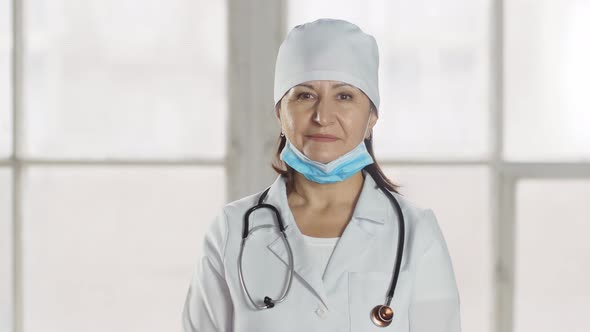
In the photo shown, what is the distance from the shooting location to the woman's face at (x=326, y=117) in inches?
48.1

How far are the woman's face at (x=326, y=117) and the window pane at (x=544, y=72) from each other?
0.81 m

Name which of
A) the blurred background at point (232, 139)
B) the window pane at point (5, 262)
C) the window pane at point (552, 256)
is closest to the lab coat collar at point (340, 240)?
the blurred background at point (232, 139)

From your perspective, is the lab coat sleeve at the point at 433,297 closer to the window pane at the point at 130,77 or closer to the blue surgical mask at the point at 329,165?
the blue surgical mask at the point at 329,165

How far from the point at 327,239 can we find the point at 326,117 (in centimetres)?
21

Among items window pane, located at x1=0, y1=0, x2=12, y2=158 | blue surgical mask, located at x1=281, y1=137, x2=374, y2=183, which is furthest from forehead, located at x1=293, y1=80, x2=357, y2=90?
window pane, located at x1=0, y1=0, x2=12, y2=158

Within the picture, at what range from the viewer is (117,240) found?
1.99m

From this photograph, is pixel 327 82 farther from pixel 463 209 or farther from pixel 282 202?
pixel 463 209

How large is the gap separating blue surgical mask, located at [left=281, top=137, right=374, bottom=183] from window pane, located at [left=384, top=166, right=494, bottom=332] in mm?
655

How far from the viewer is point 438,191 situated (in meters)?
1.93

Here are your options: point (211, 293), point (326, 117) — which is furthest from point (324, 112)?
point (211, 293)

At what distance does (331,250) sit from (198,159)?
2.61 feet

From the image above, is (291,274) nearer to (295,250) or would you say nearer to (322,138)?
(295,250)

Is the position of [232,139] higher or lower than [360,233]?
higher

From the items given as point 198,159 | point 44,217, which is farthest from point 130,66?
point 44,217
